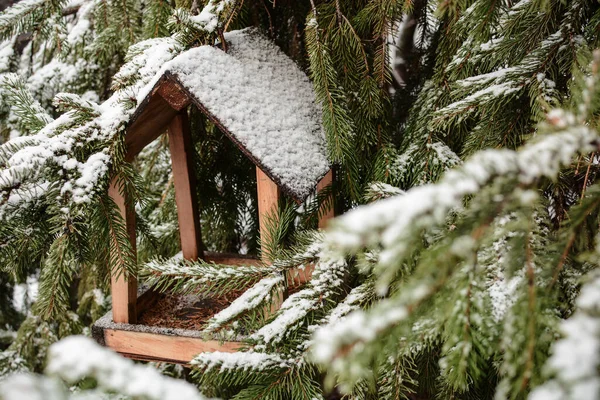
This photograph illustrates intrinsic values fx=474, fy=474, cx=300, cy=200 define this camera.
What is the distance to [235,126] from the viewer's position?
3.73 ft

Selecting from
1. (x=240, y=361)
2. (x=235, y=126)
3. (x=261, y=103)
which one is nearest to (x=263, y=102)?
(x=261, y=103)

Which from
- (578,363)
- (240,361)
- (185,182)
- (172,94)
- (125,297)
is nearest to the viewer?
(578,363)

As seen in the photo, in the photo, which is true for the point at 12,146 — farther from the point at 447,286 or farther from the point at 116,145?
the point at 447,286

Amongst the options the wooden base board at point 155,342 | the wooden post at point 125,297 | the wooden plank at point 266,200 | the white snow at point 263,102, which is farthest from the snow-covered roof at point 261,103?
the wooden post at point 125,297

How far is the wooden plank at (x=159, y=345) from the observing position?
1.28m

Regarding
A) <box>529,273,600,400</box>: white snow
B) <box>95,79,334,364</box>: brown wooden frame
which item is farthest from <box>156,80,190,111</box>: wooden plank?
<box>529,273,600,400</box>: white snow

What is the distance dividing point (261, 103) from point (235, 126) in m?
0.14

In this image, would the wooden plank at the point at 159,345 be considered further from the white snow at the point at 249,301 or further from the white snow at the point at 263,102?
the white snow at the point at 263,102

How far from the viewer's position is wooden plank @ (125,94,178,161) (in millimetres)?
1204

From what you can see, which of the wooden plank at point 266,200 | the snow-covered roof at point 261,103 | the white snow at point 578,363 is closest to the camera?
the white snow at point 578,363

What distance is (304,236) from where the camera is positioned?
119 cm

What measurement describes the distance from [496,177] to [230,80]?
883 millimetres

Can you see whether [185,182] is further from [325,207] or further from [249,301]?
[249,301]

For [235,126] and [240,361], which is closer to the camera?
[240,361]
